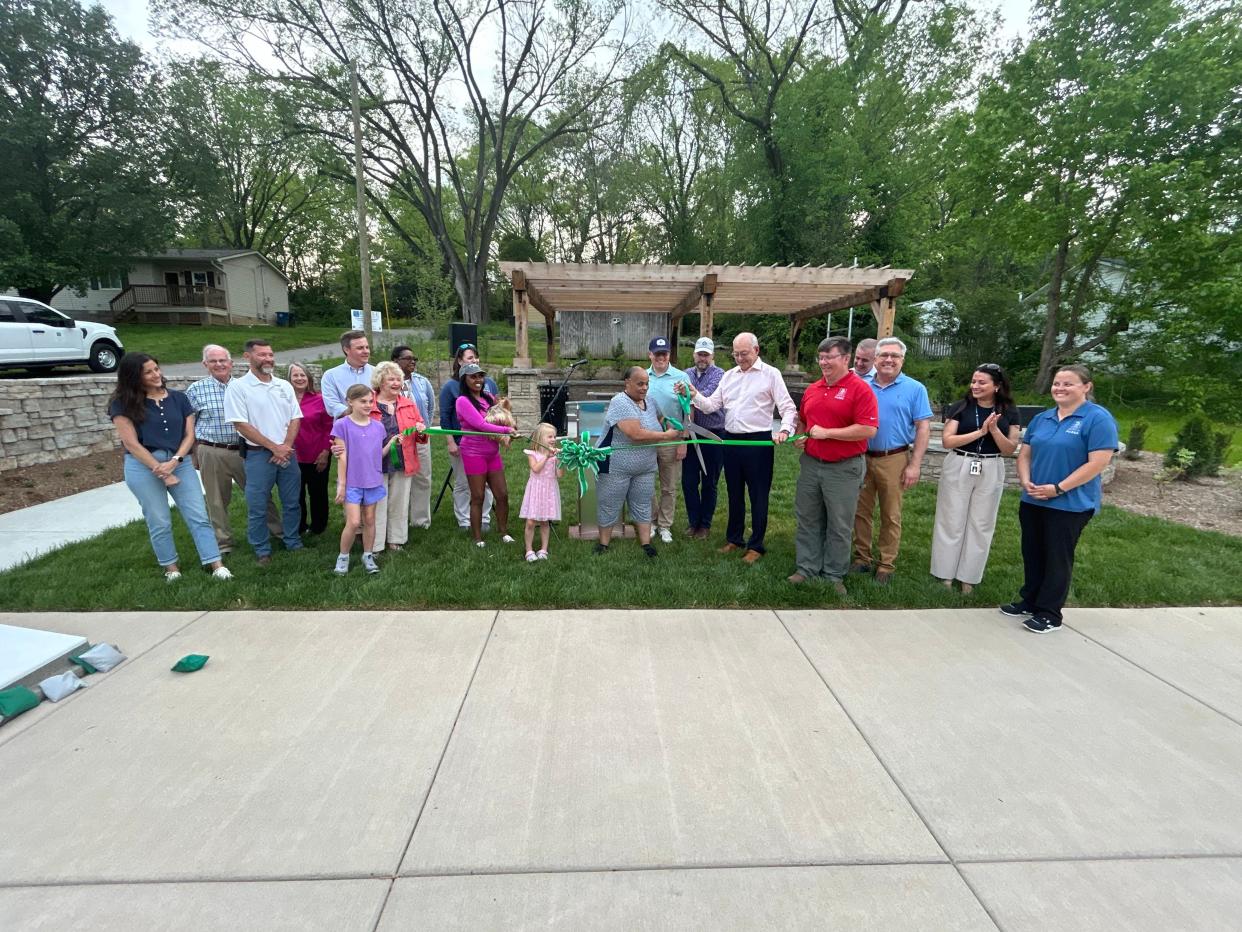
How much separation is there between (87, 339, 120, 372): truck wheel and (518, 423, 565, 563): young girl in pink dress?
13062mm

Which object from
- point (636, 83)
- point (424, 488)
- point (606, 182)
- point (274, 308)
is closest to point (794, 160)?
point (636, 83)

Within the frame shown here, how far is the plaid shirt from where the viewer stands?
4.55m

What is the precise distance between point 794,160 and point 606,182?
14265mm

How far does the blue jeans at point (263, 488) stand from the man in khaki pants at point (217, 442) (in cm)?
12

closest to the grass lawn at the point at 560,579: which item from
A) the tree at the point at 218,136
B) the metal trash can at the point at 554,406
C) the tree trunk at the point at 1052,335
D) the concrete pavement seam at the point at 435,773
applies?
the concrete pavement seam at the point at 435,773

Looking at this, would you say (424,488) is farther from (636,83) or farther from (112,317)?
(112,317)

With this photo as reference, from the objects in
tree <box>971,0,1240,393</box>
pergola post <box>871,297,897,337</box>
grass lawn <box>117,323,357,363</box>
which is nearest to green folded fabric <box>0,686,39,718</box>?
pergola post <box>871,297,897,337</box>

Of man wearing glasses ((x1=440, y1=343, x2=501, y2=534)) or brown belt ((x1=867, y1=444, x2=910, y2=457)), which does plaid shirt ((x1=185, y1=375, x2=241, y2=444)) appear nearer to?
man wearing glasses ((x1=440, y1=343, x2=501, y2=534))

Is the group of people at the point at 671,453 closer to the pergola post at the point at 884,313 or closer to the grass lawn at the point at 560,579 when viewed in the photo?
the grass lawn at the point at 560,579

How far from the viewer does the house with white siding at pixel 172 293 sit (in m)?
28.1

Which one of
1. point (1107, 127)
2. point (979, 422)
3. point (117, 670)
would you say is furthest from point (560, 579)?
point (1107, 127)

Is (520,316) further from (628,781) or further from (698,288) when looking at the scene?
(628,781)

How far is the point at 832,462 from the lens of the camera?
416 cm

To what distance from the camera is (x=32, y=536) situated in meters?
5.39
